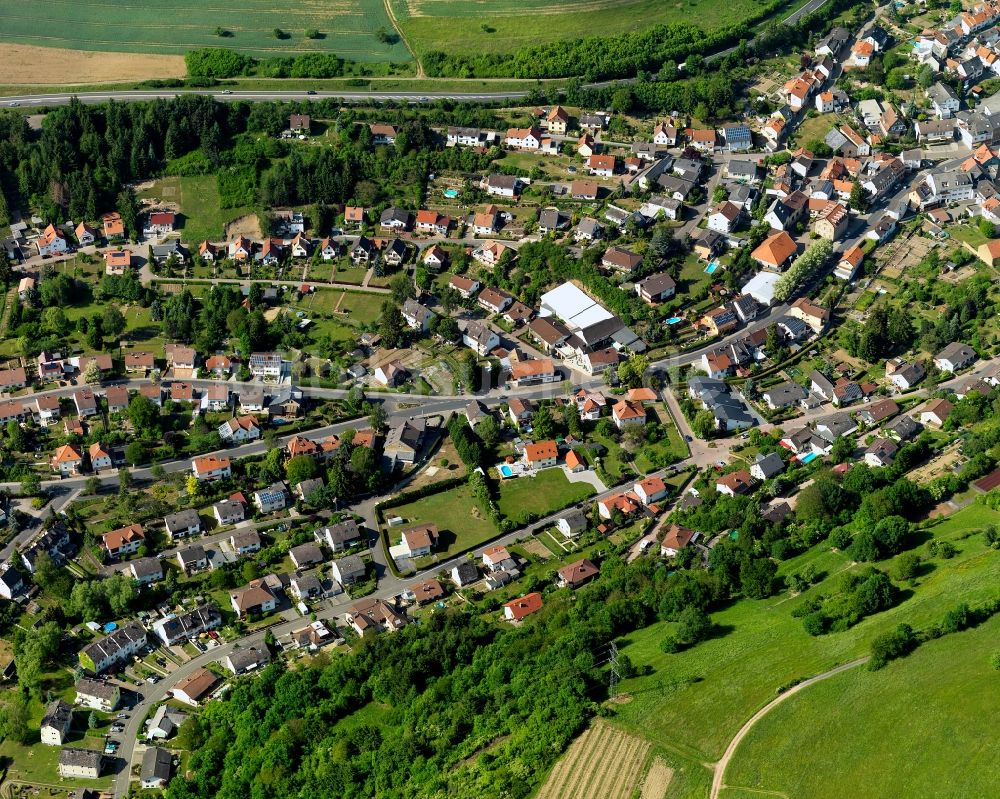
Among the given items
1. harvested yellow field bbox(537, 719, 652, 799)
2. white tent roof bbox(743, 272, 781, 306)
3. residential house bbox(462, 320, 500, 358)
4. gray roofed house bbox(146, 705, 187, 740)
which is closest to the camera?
harvested yellow field bbox(537, 719, 652, 799)

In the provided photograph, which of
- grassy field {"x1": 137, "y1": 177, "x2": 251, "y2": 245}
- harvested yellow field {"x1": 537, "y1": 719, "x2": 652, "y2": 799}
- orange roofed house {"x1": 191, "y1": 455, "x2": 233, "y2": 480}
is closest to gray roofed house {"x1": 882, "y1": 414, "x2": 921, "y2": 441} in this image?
harvested yellow field {"x1": 537, "y1": 719, "x2": 652, "y2": 799}

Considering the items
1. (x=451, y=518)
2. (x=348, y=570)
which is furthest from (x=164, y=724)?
(x=451, y=518)

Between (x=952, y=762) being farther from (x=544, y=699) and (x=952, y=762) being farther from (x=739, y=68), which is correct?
(x=739, y=68)

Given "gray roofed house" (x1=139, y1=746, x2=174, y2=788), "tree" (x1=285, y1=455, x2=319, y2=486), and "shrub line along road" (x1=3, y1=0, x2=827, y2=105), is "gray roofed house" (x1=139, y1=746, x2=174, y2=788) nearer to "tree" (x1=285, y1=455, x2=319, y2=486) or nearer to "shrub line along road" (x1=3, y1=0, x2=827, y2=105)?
"tree" (x1=285, y1=455, x2=319, y2=486)

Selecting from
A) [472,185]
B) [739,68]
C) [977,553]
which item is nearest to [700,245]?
[472,185]

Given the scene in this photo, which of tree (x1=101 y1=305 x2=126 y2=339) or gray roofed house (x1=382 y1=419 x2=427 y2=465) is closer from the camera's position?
gray roofed house (x1=382 y1=419 x2=427 y2=465)

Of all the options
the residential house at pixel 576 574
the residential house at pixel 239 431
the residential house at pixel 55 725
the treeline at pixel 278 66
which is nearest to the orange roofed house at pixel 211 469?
the residential house at pixel 239 431
